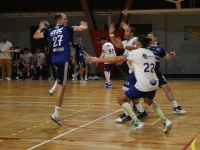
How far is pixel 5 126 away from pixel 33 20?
2110cm

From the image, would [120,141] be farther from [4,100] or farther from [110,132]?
[4,100]

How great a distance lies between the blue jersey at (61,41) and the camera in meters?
8.08

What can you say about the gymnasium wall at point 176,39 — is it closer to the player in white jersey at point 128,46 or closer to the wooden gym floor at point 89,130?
the wooden gym floor at point 89,130

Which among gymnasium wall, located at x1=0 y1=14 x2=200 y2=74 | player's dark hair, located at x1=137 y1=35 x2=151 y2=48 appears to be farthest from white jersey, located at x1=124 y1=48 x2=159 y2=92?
gymnasium wall, located at x1=0 y1=14 x2=200 y2=74

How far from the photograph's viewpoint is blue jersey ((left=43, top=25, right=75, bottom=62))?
808 cm

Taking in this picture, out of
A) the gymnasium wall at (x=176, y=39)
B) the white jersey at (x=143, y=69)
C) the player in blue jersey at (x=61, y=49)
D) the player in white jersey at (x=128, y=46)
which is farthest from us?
the gymnasium wall at (x=176, y=39)

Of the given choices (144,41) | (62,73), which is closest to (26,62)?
(62,73)

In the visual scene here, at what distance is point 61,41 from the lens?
8.07 meters

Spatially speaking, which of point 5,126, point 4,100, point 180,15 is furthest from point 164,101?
point 180,15

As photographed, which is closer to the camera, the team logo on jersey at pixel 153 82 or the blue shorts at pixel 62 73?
the team logo on jersey at pixel 153 82

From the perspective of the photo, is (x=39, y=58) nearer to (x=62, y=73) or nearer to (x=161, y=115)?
(x=62, y=73)

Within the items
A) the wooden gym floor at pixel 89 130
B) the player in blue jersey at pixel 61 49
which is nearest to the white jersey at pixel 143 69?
the wooden gym floor at pixel 89 130

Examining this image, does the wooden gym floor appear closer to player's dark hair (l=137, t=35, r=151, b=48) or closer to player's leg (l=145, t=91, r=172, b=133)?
player's leg (l=145, t=91, r=172, b=133)

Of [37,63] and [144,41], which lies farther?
[37,63]
